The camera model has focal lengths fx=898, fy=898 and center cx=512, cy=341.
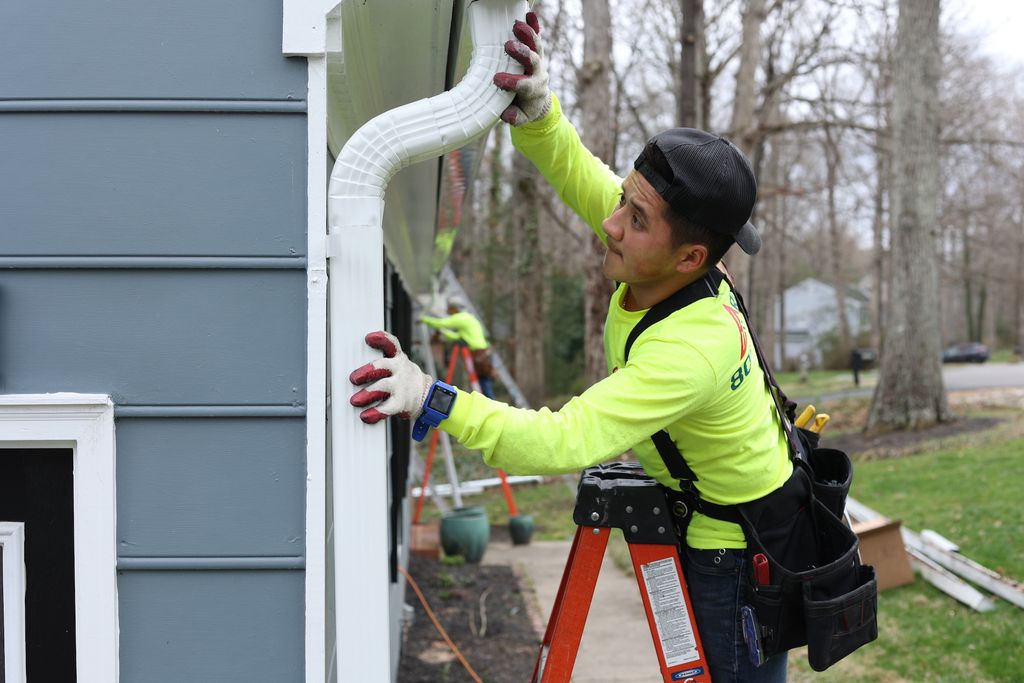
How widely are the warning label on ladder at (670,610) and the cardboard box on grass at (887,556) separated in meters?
3.71

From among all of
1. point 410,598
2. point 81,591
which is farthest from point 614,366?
point 410,598

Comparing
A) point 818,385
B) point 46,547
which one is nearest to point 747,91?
point 46,547

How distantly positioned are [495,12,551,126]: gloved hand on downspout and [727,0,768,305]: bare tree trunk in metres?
10.3

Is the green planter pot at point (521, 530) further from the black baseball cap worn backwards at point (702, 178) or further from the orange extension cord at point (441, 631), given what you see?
the black baseball cap worn backwards at point (702, 178)

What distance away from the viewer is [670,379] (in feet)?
5.57

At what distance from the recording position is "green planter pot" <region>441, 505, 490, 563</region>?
23.9 feet

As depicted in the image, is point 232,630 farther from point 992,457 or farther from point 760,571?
point 992,457

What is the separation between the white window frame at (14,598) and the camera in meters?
1.73

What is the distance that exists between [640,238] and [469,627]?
4.37 meters

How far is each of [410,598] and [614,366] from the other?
459cm

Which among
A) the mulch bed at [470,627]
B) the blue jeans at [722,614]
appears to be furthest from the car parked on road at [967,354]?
the blue jeans at [722,614]

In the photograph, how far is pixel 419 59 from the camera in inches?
80.6

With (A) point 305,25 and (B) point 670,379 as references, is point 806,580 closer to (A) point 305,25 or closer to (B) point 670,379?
(B) point 670,379

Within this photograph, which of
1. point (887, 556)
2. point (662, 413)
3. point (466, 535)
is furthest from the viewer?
point (466, 535)
